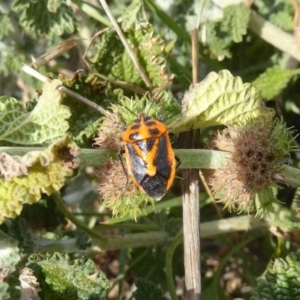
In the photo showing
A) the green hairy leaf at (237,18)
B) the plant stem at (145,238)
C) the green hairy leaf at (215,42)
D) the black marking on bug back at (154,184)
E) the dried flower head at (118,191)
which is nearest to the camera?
the black marking on bug back at (154,184)

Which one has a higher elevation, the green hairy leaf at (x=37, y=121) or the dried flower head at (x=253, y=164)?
the green hairy leaf at (x=37, y=121)

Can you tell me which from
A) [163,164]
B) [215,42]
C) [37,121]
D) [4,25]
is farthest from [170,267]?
[4,25]

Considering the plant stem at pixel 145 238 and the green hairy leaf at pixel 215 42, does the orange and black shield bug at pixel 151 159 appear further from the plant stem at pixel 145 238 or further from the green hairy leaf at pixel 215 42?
the green hairy leaf at pixel 215 42

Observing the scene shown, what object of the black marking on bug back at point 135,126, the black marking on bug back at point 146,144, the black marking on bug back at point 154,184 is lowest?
the black marking on bug back at point 154,184

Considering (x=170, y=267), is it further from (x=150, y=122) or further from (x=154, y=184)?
(x=150, y=122)

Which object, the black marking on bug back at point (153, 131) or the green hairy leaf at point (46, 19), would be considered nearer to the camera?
the black marking on bug back at point (153, 131)

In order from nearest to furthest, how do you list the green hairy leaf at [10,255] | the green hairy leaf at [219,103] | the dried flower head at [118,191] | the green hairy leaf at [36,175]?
the green hairy leaf at [36,175]
the dried flower head at [118,191]
the green hairy leaf at [219,103]
the green hairy leaf at [10,255]

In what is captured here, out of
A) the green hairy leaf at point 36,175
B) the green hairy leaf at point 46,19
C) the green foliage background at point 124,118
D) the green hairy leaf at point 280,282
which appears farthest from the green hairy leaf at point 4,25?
the green hairy leaf at point 280,282

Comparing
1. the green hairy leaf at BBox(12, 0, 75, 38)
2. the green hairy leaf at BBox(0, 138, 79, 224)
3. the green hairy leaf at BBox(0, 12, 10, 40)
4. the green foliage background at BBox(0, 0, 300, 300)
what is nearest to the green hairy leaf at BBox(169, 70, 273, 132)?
the green foliage background at BBox(0, 0, 300, 300)

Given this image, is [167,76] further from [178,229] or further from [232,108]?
[178,229]
